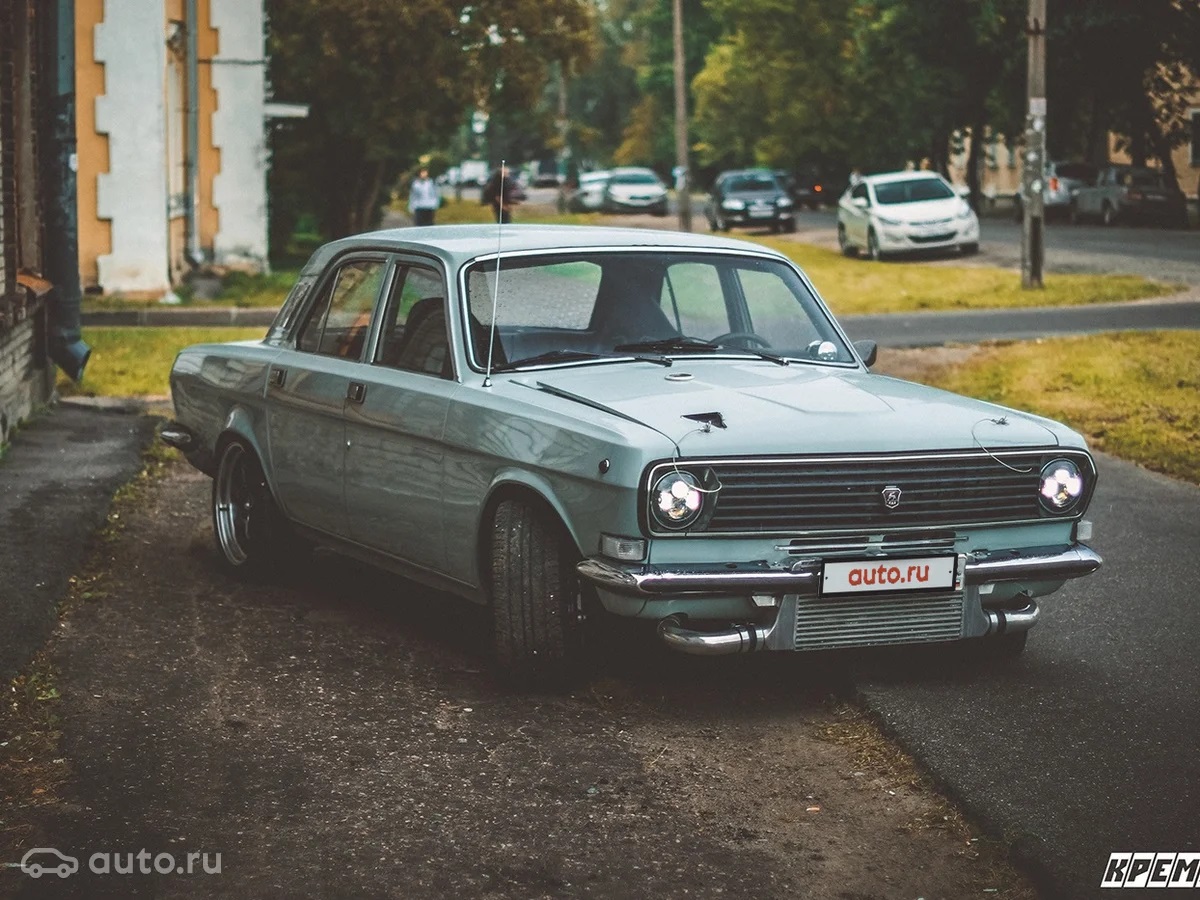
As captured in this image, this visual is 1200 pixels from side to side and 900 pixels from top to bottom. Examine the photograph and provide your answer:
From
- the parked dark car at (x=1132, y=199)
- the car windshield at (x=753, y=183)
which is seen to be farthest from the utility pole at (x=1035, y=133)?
the car windshield at (x=753, y=183)

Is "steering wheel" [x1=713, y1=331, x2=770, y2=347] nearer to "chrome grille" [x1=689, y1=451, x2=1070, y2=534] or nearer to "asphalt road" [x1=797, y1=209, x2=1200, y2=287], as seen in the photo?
"chrome grille" [x1=689, y1=451, x2=1070, y2=534]

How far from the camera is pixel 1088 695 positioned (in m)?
6.34

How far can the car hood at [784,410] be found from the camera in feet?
19.5

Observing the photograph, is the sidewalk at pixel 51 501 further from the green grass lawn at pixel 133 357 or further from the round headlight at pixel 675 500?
the round headlight at pixel 675 500

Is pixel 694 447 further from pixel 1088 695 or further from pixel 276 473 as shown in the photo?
pixel 276 473

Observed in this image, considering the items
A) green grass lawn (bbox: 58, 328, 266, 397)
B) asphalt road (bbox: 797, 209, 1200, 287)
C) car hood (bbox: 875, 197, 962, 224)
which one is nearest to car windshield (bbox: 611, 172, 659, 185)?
asphalt road (bbox: 797, 209, 1200, 287)

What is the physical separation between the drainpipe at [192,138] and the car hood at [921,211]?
40.4ft

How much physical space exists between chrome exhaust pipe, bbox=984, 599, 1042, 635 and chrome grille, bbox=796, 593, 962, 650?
0.52 ft

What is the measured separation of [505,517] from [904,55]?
166 feet

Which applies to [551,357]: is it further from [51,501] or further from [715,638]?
[51,501]

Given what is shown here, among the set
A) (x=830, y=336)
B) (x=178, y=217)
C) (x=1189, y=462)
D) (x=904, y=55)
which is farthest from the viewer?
(x=904, y=55)

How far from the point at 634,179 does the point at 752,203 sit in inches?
583

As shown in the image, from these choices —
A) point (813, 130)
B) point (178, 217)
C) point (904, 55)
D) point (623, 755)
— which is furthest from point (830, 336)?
point (813, 130)

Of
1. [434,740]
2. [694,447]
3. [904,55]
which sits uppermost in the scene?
[904,55]
